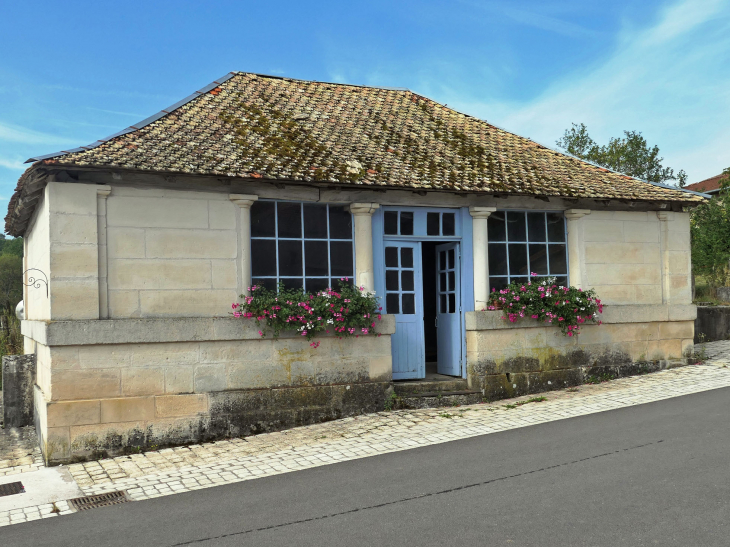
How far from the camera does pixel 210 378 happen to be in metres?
8.23

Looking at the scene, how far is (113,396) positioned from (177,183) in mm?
2753

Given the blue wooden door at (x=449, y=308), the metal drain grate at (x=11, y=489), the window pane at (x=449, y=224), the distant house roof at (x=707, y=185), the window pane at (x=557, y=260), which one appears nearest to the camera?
the metal drain grate at (x=11, y=489)

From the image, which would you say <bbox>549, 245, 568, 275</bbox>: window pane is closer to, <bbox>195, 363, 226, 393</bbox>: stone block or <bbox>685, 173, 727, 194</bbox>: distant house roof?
<bbox>195, 363, 226, 393</bbox>: stone block

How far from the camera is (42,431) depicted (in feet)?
26.2

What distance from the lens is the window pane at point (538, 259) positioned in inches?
411

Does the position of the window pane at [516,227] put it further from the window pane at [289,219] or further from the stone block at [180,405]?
the stone block at [180,405]

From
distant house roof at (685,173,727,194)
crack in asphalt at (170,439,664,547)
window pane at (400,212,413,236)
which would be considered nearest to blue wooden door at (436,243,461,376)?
window pane at (400,212,413,236)

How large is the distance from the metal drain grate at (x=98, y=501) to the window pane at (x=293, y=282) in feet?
11.8

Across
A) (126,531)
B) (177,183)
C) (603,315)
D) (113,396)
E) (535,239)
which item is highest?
(177,183)

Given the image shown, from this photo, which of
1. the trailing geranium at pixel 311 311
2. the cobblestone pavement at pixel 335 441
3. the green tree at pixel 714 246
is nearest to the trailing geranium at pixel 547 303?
the cobblestone pavement at pixel 335 441

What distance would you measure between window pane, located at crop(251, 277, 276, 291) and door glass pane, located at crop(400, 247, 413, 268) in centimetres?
206

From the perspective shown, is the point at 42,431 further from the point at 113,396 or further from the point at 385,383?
the point at 385,383

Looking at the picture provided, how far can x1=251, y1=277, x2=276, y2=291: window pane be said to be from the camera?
8781 mm

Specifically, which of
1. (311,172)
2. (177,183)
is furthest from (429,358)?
(177,183)
